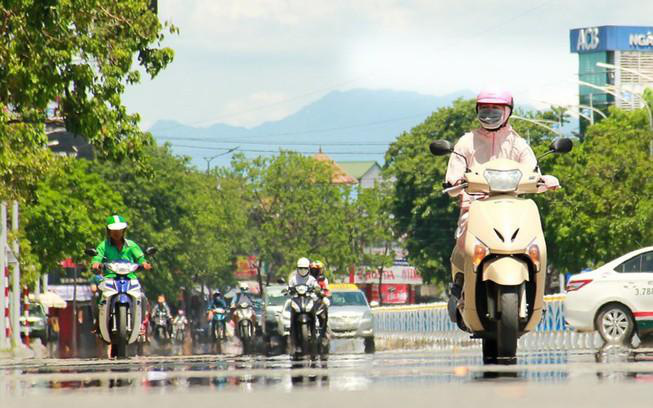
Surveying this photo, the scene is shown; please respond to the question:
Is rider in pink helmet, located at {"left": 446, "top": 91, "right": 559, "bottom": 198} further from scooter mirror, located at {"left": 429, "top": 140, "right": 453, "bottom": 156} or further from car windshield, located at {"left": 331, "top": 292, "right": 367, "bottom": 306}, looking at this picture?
car windshield, located at {"left": 331, "top": 292, "right": 367, "bottom": 306}

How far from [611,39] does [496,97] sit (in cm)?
15157

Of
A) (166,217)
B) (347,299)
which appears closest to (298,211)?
(166,217)

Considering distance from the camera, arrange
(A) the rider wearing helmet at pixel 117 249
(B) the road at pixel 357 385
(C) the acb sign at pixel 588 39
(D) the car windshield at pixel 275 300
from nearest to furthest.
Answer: (B) the road at pixel 357 385 < (A) the rider wearing helmet at pixel 117 249 < (D) the car windshield at pixel 275 300 < (C) the acb sign at pixel 588 39

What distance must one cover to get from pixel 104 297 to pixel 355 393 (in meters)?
10.5

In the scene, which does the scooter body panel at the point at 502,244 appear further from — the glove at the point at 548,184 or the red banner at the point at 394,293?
the red banner at the point at 394,293

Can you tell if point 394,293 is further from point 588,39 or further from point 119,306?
point 119,306

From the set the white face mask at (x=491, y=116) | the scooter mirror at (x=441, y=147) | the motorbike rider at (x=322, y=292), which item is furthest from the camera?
the motorbike rider at (x=322, y=292)

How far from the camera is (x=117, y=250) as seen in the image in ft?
64.3

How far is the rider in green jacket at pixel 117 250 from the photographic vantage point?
1945 centimetres

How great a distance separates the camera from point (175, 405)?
336 inches

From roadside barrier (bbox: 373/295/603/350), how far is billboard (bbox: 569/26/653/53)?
93.9 metres

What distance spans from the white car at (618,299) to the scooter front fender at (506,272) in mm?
11098

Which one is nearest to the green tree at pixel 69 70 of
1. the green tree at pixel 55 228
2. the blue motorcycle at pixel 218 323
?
the blue motorcycle at pixel 218 323

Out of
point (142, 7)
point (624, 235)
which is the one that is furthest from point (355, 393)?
point (624, 235)
